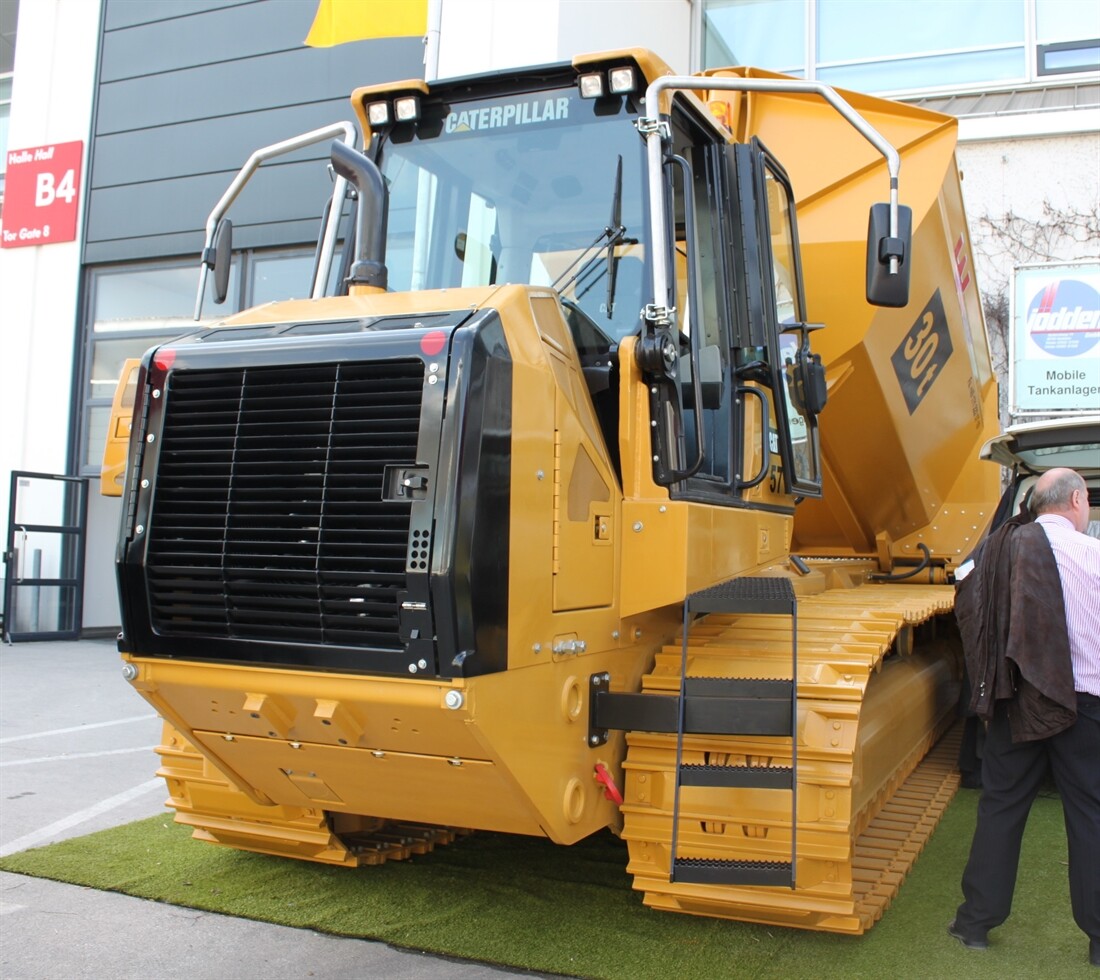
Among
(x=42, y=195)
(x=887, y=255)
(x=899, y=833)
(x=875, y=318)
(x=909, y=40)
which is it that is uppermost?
(x=909, y=40)

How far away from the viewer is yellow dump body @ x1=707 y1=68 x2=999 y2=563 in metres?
5.58

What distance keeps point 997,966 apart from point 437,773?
204cm

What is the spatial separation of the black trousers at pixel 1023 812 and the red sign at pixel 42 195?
45.3 feet

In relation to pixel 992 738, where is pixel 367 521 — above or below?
above

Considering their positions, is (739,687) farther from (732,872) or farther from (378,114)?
(378,114)

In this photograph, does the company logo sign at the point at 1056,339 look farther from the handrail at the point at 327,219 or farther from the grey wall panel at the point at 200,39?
the handrail at the point at 327,219

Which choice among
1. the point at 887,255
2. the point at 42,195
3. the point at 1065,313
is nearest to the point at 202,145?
the point at 42,195

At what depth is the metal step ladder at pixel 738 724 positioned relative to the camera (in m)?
3.47

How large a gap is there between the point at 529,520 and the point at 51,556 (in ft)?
41.2

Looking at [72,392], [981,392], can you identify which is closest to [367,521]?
[981,392]

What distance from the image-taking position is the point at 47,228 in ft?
48.1

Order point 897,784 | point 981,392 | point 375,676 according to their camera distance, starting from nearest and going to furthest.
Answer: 1. point 375,676
2. point 897,784
3. point 981,392

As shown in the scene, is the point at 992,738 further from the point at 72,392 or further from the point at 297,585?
the point at 72,392

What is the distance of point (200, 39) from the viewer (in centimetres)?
1367
